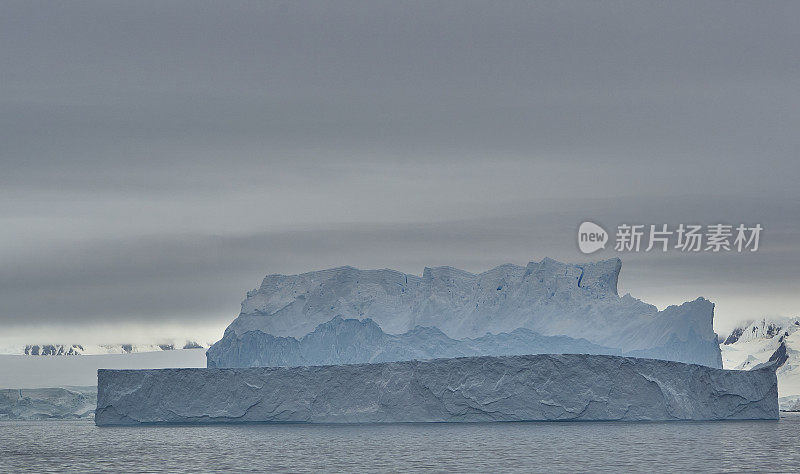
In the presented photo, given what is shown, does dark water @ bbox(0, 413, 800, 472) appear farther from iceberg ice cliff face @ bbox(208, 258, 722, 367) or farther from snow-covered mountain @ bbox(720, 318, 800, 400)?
snow-covered mountain @ bbox(720, 318, 800, 400)

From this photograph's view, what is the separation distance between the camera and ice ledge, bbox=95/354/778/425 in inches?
1377

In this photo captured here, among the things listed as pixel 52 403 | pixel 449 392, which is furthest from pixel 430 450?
pixel 52 403

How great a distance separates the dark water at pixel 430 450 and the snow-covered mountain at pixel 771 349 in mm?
47123

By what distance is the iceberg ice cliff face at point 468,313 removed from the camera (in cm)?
4481

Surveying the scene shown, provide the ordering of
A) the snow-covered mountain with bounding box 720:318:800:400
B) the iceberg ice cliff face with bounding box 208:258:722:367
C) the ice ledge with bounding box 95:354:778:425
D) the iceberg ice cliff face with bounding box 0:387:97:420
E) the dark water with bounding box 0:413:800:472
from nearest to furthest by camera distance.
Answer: the dark water with bounding box 0:413:800:472
the ice ledge with bounding box 95:354:778:425
the iceberg ice cliff face with bounding box 208:258:722:367
the iceberg ice cliff face with bounding box 0:387:97:420
the snow-covered mountain with bounding box 720:318:800:400

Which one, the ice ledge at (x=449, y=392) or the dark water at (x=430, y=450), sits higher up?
the ice ledge at (x=449, y=392)

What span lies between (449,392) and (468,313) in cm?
1108

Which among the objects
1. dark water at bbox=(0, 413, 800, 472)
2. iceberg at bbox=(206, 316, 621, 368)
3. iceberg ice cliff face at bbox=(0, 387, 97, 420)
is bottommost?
dark water at bbox=(0, 413, 800, 472)

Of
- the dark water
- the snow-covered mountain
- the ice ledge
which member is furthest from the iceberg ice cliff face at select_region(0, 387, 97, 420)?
the snow-covered mountain

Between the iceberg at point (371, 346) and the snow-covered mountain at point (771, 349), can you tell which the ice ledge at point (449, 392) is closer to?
the iceberg at point (371, 346)

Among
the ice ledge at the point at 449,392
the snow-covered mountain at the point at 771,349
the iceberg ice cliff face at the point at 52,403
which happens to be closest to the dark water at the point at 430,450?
the ice ledge at the point at 449,392

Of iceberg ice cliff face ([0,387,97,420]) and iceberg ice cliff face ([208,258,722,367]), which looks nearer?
iceberg ice cliff face ([208,258,722,367])

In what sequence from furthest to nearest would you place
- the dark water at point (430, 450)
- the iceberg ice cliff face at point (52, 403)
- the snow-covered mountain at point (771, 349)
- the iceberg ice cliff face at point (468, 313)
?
the snow-covered mountain at point (771, 349) < the iceberg ice cliff face at point (52, 403) < the iceberg ice cliff face at point (468, 313) < the dark water at point (430, 450)

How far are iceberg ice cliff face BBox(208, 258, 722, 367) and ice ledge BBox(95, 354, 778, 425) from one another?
6756mm
